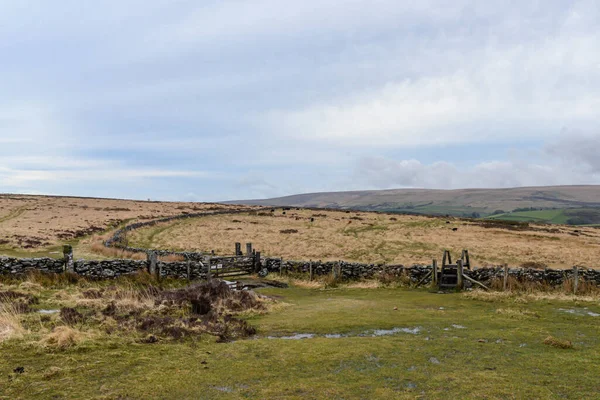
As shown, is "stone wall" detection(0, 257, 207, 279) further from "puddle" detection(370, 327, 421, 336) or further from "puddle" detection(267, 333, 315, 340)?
"puddle" detection(370, 327, 421, 336)

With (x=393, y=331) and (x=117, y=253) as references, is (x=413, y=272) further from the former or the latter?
(x=117, y=253)

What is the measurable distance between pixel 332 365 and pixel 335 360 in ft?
1.07

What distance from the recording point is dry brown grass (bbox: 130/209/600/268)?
39.2 metres

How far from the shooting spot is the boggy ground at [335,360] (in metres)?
8.34

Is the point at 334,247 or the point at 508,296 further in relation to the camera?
the point at 334,247

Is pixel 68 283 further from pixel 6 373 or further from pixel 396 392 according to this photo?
pixel 396 392

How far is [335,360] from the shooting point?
397 inches

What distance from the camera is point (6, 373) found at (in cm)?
888

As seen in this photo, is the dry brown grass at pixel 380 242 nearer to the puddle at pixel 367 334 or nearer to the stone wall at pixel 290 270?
the stone wall at pixel 290 270

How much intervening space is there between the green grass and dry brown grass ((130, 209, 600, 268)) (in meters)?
23.6

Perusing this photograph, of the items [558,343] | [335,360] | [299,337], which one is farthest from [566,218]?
[335,360]

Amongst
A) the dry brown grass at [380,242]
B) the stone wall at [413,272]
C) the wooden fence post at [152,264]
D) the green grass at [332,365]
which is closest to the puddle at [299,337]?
the green grass at [332,365]

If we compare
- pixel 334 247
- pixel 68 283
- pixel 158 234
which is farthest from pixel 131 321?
pixel 158 234

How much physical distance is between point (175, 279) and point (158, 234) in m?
31.6
